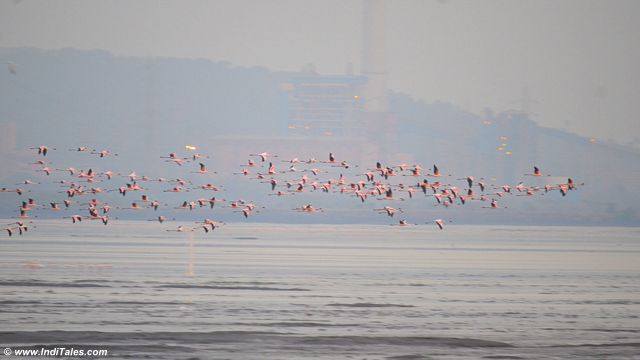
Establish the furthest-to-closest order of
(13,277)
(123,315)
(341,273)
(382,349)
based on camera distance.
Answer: (341,273) < (13,277) < (123,315) < (382,349)

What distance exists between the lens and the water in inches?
1827

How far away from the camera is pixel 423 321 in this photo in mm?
55094

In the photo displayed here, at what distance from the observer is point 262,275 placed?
82.4 m

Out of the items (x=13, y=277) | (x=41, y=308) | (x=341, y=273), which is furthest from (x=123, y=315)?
(x=341, y=273)

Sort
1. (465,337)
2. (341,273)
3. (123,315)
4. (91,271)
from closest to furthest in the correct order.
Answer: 1. (465,337)
2. (123,315)
3. (91,271)
4. (341,273)

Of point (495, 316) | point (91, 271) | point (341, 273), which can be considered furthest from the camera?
point (341, 273)

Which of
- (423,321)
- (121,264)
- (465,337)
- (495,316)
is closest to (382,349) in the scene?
(465,337)

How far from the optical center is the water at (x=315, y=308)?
4641 cm

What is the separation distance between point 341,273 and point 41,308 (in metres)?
34.8

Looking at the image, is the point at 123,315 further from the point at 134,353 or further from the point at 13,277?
the point at 13,277

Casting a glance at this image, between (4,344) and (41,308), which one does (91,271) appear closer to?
(41,308)

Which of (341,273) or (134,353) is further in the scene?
(341,273)

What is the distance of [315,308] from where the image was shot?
59.6m

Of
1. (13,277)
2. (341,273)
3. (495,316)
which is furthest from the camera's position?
(341,273)
